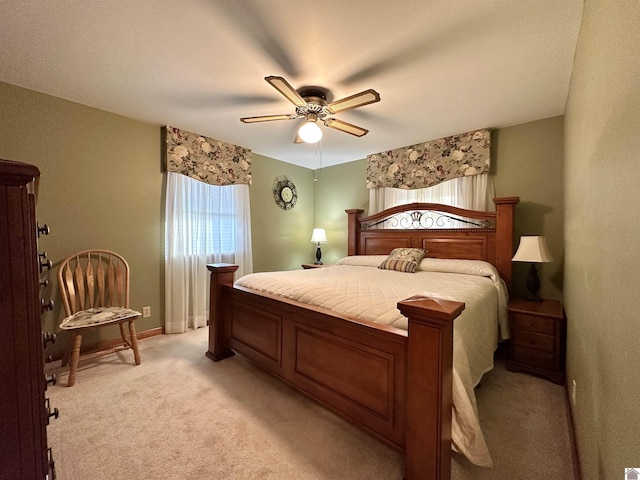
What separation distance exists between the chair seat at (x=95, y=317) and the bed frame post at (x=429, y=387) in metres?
2.37

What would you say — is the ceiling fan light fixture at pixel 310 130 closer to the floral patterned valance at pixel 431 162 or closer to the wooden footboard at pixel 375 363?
the wooden footboard at pixel 375 363

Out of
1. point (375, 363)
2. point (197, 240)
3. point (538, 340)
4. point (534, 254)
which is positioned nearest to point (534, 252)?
point (534, 254)

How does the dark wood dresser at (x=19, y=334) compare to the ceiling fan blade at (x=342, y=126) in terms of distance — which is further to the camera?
the ceiling fan blade at (x=342, y=126)

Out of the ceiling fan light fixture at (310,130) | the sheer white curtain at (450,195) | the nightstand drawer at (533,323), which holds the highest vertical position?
the ceiling fan light fixture at (310,130)

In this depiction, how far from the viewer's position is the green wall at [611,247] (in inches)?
25.6

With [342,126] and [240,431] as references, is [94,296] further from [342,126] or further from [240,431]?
[342,126]

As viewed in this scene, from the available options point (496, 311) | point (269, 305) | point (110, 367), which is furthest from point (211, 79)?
point (496, 311)

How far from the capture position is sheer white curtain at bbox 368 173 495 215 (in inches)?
125

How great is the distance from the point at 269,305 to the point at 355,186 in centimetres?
298

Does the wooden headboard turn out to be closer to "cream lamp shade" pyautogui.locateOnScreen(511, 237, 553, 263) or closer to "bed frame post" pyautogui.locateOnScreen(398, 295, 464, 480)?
"cream lamp shade" pyautogui.locateOnScreen(511, 237, 553, 263)

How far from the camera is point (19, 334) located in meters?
0.62

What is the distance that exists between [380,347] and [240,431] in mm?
1003

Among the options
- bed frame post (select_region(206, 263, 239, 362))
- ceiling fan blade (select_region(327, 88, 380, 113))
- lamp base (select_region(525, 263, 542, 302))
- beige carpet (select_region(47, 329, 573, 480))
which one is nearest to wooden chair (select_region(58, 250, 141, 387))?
beige carpet (select_region(47, 329, 573, 480))

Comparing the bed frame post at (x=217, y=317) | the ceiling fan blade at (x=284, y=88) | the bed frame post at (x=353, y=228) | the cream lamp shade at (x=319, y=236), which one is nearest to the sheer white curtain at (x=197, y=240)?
→ the bed frame post at (x=217, y=317)
